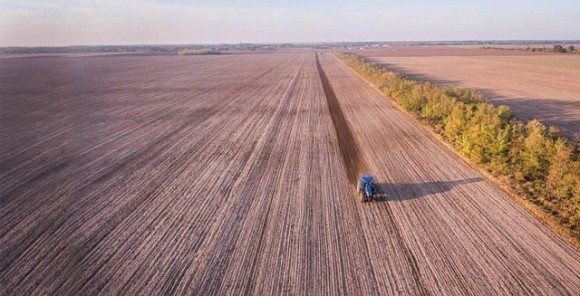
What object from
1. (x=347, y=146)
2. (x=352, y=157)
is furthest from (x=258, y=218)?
(x=347, y=146)

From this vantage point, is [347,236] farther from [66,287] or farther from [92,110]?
[92,110]

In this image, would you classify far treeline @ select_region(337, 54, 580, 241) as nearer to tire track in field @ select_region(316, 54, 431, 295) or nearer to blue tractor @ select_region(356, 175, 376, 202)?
tire track in field @ select_region(316, 54, 431, 295)

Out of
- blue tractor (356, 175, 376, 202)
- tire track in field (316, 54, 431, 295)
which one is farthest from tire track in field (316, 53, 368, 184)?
blue tractor (356, 175, 376, 202)

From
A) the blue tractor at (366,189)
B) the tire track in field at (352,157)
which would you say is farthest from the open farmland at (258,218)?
the blue tractor at (366,189)

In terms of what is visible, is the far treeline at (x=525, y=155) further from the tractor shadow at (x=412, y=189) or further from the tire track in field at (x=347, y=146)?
the tire track in field at (x=347, y=146)

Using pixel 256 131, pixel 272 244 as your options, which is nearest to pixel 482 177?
pixel 272 244
